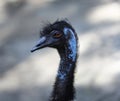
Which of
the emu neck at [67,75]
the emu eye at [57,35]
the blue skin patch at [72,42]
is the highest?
the emu eye at [57,35]

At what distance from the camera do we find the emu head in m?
4.54

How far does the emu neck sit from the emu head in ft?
0.15

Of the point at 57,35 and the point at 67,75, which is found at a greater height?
the point at 57,35

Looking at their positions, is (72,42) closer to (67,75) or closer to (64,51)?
(64,51)

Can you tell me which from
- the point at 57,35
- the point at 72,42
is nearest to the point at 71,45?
the point at 72,42

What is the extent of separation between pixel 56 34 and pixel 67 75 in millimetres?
308

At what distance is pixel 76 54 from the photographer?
4.54 meters

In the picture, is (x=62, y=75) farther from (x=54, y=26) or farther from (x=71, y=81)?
(x=54, y=26)

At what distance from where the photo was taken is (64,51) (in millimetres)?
4559

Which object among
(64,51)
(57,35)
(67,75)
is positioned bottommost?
(67,75)

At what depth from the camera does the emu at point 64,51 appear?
453 centimetres

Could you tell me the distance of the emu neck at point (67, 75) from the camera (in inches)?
178

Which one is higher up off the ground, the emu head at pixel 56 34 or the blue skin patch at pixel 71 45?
the emu head at pixel 56 34

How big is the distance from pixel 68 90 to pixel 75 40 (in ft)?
1.19
